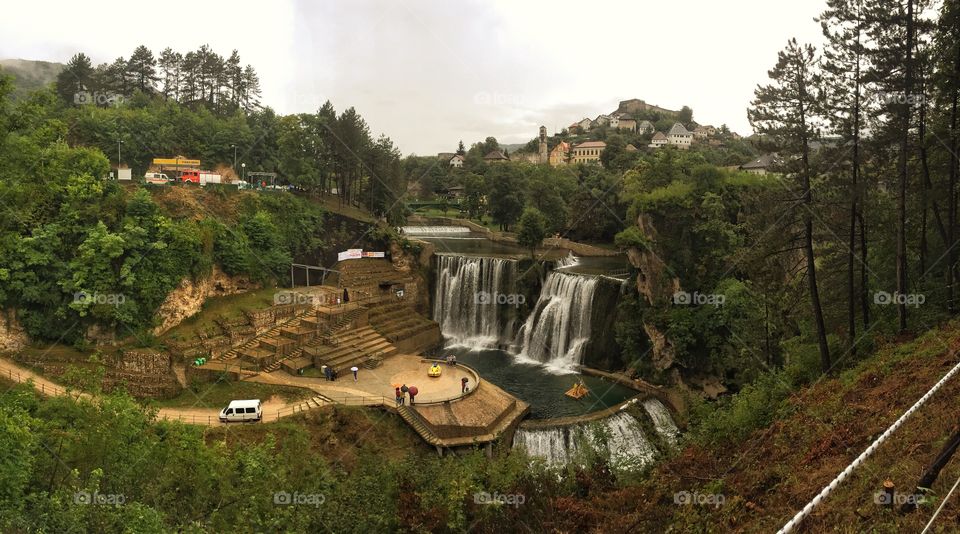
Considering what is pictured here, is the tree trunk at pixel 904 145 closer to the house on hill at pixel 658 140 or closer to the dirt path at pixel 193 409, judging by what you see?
the dirt path at pixel 193 409

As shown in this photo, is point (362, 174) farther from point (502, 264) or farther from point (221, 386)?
point (221, 386)

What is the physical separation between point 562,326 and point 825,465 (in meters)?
24.6

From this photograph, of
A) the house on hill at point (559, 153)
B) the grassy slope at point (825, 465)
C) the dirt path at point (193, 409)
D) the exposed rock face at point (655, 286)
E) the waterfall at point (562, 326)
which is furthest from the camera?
the house on hill at point (559, 153)

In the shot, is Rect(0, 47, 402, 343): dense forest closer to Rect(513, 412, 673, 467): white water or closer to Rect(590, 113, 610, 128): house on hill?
Rect(513, 412, 673, 467): white water

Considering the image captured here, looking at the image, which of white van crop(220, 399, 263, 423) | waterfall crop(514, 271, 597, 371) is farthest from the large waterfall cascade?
white van crop(220, 399, 263, 423)

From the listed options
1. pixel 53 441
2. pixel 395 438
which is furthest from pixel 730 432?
pixel 53 441

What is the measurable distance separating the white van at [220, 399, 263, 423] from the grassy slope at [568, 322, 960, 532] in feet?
54.7

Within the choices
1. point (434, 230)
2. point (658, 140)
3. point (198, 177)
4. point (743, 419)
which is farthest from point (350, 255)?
point (658, 140)

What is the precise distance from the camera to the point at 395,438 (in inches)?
945

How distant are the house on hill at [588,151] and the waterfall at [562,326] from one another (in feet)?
231

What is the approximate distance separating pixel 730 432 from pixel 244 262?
27.9 m

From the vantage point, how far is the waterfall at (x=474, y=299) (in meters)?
38.4

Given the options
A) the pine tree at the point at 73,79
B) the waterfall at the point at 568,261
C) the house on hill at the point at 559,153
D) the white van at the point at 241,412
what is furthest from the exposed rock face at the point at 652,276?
the house on hill at the point at 559,153

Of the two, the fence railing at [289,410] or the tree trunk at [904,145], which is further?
the fence railing at [289,410]
